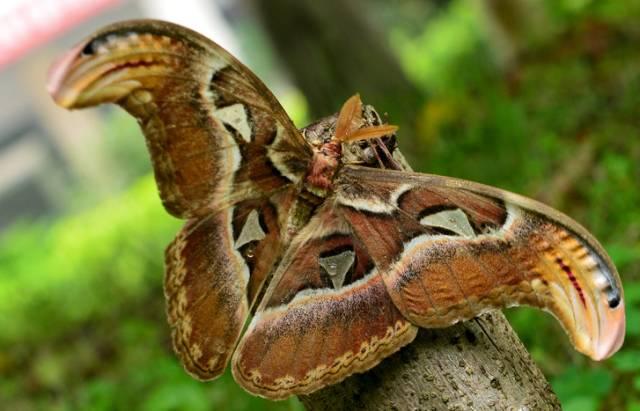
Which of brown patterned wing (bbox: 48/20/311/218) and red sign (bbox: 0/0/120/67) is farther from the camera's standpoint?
red sign (bbox: 0/0/120/67)

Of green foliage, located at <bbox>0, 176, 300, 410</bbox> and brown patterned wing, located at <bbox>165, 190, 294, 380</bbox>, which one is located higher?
brown patterned wing, located at <bbox>165, 190, 294, 380</bbox>

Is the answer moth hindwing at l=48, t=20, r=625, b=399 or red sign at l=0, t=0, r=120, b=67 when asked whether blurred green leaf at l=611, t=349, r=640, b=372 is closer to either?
moth hindwing at l=48, t=20, r=625, b=399

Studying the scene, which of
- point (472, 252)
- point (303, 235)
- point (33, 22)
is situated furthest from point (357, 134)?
point (33, 22)

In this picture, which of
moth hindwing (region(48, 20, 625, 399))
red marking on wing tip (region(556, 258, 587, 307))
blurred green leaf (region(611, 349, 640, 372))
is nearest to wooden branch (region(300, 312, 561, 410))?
moth hindwing (region(48, 20, 625, 399))

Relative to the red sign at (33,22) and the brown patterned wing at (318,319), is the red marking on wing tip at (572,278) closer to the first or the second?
the brown patterned wing at (318,319)

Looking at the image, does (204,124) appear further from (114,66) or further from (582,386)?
(582,386)
